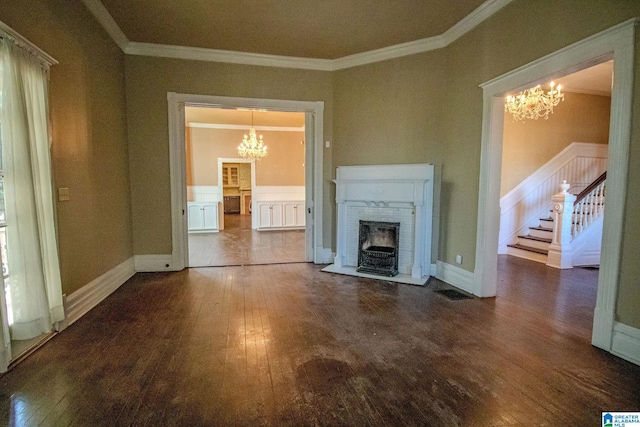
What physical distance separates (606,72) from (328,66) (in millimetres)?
4815

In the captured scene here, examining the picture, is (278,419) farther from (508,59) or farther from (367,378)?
(508,59)

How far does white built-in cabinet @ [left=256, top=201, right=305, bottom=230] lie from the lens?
9500mm

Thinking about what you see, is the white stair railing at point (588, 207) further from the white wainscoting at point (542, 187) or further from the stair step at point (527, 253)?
the white wainscoting at point (542, 187)

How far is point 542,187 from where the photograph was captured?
6.77m

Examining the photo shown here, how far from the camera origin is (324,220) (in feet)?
17.5

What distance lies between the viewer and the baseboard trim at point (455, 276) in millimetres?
3959

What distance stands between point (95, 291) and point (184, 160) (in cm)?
217

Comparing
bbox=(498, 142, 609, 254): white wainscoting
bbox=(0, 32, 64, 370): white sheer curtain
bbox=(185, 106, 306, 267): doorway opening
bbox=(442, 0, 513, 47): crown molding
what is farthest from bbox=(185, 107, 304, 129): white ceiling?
bbox=(0, 32, 64, 370): white sheer curtain

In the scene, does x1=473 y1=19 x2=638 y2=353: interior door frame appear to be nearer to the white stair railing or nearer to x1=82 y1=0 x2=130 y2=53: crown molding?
the white stair railing

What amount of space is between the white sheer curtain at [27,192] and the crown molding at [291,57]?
1.66 meters

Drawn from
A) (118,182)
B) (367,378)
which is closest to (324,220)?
(118,182)

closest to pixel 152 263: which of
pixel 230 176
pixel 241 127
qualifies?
pixel 241 127

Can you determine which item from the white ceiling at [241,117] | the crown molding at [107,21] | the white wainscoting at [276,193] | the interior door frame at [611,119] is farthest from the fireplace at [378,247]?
the white wainscoting at [276,193]

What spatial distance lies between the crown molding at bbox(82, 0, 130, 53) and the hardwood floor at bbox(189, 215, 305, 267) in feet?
10.8
